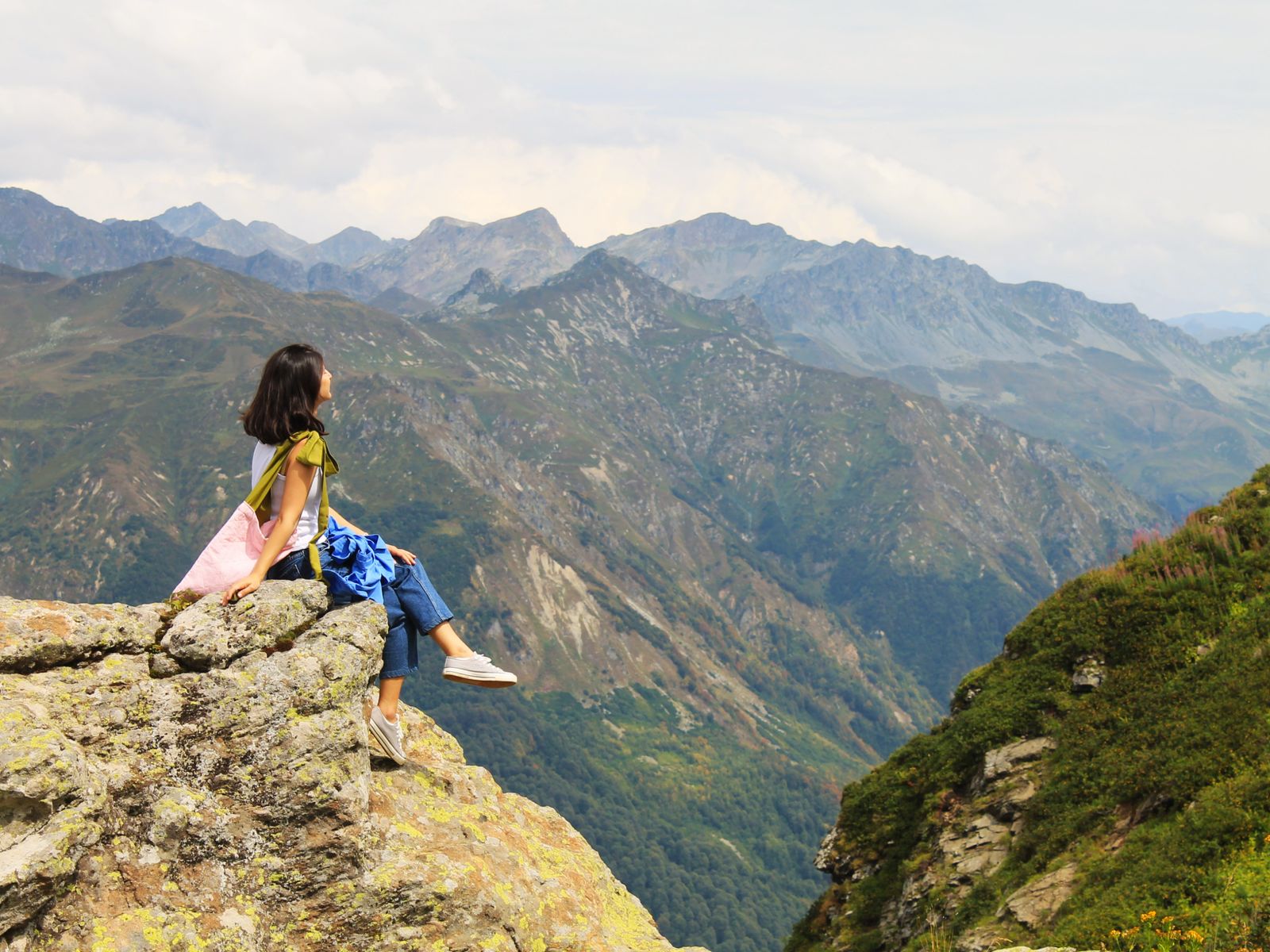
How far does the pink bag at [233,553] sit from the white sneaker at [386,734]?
3123mm

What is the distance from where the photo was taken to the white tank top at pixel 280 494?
14.8 metres

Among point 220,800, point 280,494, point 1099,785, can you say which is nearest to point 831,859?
point 1099,785

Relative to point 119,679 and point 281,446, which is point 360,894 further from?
point 281,446

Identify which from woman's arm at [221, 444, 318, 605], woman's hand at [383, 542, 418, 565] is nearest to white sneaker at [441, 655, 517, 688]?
woman's hand at [383, 542, 418, 565]

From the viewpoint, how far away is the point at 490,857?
14.8 metres

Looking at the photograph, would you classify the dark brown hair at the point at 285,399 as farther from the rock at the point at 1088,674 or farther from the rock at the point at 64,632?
the rock at the point at 1088,674

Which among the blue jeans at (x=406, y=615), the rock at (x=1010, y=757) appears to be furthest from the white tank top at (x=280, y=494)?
the rock at (x=1010, y=757)

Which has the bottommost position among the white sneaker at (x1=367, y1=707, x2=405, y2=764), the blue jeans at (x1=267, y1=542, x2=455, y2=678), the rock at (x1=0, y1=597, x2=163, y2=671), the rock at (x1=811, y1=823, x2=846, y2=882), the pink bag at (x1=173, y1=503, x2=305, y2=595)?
the rock at (x1=811, y1=823, x2=846, y2=882)

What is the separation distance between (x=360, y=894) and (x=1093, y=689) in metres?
20.6

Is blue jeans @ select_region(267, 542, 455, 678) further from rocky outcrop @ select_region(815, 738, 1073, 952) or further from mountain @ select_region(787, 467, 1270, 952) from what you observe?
rocky outcrop @ select_region(815, 738, 1073, 952)

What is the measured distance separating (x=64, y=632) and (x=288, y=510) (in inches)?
136

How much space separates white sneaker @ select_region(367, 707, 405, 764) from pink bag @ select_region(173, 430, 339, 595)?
8.55ft

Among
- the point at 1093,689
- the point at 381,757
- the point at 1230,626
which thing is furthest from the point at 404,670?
the point at 1230,626

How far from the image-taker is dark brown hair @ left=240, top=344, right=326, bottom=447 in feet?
49.0
